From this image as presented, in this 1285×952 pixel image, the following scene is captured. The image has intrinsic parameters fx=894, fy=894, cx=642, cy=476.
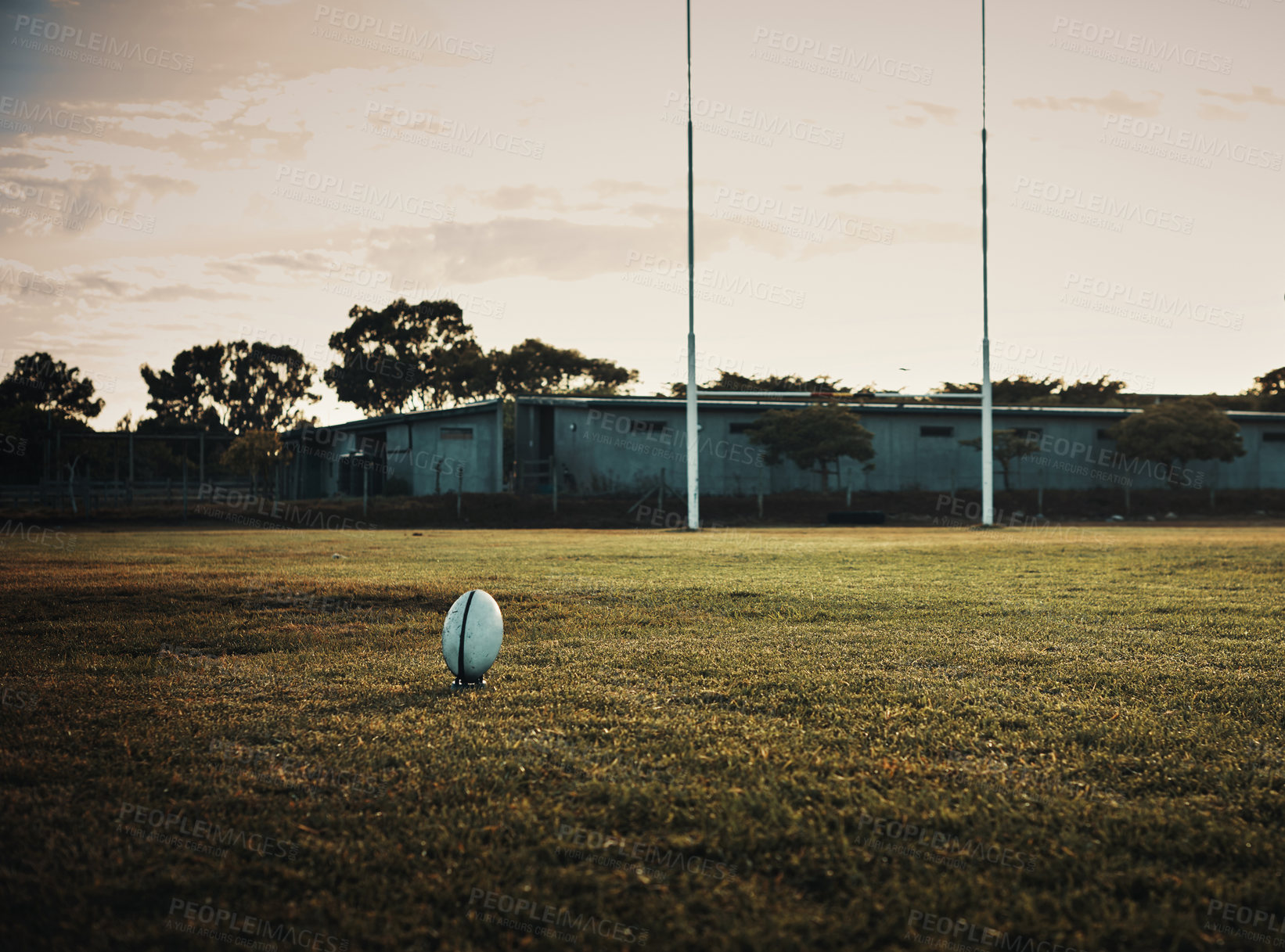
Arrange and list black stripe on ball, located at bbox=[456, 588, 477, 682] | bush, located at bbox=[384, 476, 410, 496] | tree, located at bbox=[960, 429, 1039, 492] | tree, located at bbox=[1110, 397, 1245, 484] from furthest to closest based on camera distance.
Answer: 1. bush, located at bbox=[384, 476, 410, 496]
2. tree, located at bbox=[1110, 397, 1245, 484]
3. tree, located at bbox=[960, 429, 1039, 492]
4. black stripe on ball, located at bbox=[456, 588, 477, 682]

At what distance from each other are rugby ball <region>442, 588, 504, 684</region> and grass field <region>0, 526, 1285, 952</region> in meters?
0.29

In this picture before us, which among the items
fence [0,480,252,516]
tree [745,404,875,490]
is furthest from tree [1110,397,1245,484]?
fence [0,480,252,516]

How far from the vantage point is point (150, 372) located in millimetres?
67812

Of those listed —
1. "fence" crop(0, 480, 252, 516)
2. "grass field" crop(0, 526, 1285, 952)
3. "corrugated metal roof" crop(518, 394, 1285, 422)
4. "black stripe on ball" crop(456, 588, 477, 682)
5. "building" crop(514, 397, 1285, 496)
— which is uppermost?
"corrugated metal roof" crop(518, 394, 1285, 422)

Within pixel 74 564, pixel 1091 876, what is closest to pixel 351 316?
pixel 74 564

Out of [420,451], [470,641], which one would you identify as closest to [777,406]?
[420,451]

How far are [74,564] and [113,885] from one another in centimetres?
1283

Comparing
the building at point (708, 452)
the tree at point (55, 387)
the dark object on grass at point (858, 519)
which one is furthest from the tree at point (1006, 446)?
the tree at point (55, 387)

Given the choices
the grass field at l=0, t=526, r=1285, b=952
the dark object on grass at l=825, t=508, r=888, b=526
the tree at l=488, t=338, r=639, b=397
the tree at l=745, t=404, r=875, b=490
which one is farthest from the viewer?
the tree at l=488, t=338, r=639, b=397

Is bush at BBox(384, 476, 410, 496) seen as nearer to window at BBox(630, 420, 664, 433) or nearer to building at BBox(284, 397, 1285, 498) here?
building at BBox(284, 397, 1285, 498)

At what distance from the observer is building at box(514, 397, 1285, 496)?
3800 cm

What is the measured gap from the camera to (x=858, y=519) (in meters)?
32.7

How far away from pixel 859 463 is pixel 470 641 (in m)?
36.8

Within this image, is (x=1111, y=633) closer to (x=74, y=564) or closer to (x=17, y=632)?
(x=17, y=632)
